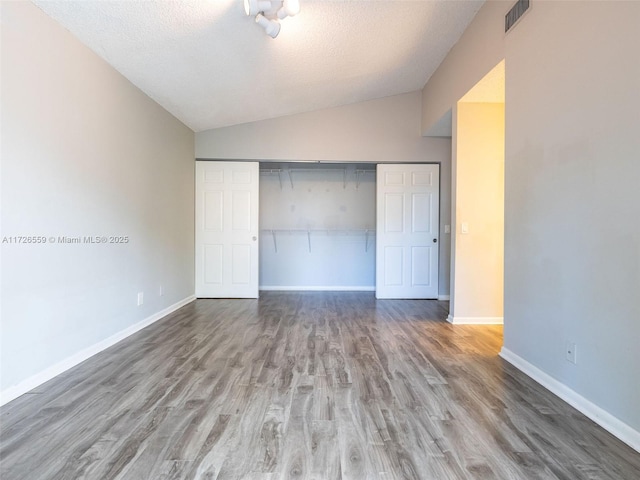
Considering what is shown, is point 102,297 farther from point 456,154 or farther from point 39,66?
point 456,154

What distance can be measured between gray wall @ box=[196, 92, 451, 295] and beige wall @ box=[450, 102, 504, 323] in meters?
Answer: 1.25

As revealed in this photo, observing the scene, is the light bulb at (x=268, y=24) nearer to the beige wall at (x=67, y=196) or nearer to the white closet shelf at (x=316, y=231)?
the beige wall at (x=67, y=196)

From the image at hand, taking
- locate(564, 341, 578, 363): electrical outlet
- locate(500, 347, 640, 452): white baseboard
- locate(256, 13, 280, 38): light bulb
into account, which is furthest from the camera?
locate(256, 13, 280, 38): light bulb

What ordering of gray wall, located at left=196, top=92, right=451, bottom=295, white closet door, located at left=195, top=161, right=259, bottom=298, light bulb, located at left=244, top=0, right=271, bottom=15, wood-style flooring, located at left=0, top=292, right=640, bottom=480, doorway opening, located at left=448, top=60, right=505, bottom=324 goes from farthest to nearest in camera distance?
white closet door, located at left=195, top=161, right=259, bottom=298 < gray wall, located at left=196, top=92, right=451, bottom=295 < doorway opening, located at left=448, top=60, right=505, bottom=324 < light bulb, located at left=244, top=0, right=271, bottom=15 < wood-style flooring, located at left=0, top=292, right=640, bottom=480

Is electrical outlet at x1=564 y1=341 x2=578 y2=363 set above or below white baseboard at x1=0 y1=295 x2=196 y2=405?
above

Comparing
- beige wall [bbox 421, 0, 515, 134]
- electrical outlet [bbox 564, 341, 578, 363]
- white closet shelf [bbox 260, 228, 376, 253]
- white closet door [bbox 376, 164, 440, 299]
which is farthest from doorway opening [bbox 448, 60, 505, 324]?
white closet shelf [bbox 260, 228, 376, 253]

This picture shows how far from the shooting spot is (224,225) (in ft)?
16.1

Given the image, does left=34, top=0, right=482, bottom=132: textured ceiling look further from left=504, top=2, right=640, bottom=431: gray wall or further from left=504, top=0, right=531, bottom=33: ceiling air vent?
left=504, top=2, right=640, bottom=431: gray wall

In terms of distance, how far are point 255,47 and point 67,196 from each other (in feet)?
6.44

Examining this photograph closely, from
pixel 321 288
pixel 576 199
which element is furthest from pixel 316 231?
pixel 576 199

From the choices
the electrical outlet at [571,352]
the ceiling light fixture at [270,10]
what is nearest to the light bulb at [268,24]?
the ceiling light fixture at [270,10]

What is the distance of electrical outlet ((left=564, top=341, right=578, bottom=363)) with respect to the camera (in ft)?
6.07

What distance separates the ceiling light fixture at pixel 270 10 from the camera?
2.29m

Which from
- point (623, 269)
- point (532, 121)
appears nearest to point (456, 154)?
point (532, 121)
